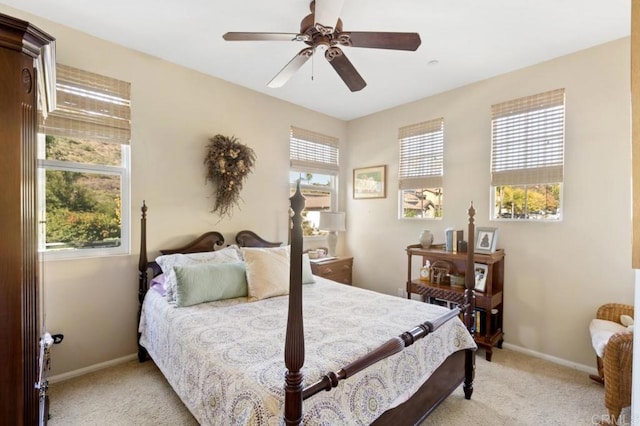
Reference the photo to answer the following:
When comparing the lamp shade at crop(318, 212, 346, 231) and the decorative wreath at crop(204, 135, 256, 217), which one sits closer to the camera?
the decorative wreath at crop(204, 135, 256, 217)

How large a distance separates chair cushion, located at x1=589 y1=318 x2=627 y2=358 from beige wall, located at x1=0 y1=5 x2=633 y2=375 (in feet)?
0.81

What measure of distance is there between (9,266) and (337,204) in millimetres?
4079

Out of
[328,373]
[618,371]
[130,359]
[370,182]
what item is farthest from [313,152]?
[618,371]

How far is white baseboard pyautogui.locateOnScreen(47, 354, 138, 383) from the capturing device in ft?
8.05

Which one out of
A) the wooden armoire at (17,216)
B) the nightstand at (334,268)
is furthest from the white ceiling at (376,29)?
the nightstand at (334,268)

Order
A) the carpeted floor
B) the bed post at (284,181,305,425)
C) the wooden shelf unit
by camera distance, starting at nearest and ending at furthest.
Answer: the bed post at (284,181,305,425) → the carpeted floor → the wooden shelf unit

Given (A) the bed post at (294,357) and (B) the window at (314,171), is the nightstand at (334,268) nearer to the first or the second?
(B) the window at (314,171)

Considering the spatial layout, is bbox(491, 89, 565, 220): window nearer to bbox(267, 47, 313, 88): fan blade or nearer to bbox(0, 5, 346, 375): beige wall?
bbox(267, 47, 313, 88): fan blade

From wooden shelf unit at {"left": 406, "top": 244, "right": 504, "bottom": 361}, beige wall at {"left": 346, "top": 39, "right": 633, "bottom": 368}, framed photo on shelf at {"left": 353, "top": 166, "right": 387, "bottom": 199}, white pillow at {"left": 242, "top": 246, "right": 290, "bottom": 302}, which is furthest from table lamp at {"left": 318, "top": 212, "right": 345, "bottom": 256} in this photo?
white pillow at {"left": 242, "top": 246, "right": 290, "bottom": 302}

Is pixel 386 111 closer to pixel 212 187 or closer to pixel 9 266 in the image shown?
pixel 212 187

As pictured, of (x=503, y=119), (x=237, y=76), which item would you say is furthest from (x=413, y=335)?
(x=237, y=76)

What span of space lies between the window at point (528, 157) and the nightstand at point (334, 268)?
193 cm

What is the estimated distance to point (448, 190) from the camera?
3.64 m

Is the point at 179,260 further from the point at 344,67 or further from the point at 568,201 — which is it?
the point at 568,201
